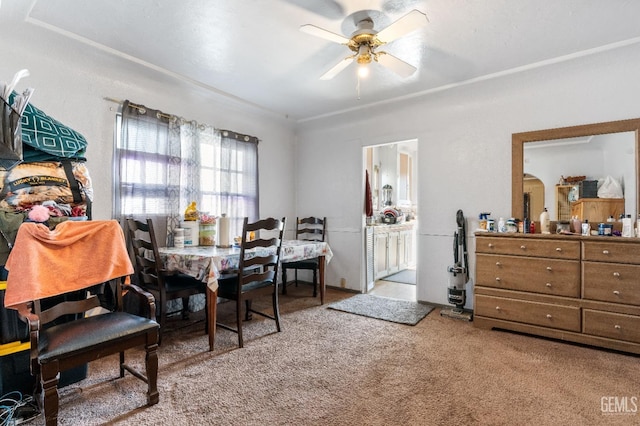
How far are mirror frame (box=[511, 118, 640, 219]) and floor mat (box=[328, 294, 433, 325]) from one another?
4.81ft

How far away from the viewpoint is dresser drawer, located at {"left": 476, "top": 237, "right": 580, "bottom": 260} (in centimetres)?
267

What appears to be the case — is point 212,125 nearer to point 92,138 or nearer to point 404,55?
point 92,138

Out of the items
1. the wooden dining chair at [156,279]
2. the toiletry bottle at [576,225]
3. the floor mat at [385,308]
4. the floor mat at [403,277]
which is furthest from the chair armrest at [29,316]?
the floor mat at [403,277]

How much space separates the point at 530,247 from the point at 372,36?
2.30m

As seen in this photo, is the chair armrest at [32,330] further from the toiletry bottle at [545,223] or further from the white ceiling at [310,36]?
the toiletry bottle at [545,223]

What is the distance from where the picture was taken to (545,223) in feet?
9.85

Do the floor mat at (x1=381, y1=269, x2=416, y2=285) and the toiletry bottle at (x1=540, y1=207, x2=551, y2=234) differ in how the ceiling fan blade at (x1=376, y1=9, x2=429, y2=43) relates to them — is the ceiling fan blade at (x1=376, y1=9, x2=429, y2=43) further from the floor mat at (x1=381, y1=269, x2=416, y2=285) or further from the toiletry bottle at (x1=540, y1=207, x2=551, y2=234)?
the floor mat at (x1=381, y1=269, x2=416, y2=285)

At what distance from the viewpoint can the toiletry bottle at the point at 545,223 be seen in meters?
3.00

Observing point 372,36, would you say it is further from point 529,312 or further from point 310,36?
point 529,312

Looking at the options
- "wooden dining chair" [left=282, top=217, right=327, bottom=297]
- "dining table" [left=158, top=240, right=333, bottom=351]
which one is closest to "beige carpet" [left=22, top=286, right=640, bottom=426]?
"dining table" [left=158, top=240, right=333, bottom=351]

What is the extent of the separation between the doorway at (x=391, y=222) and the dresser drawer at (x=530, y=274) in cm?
126

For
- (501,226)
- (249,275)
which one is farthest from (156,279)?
(501,226)

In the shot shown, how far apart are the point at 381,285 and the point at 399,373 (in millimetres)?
2722

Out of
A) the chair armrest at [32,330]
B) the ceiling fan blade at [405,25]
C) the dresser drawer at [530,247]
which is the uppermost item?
the ceiling fan blade at [405,25]
